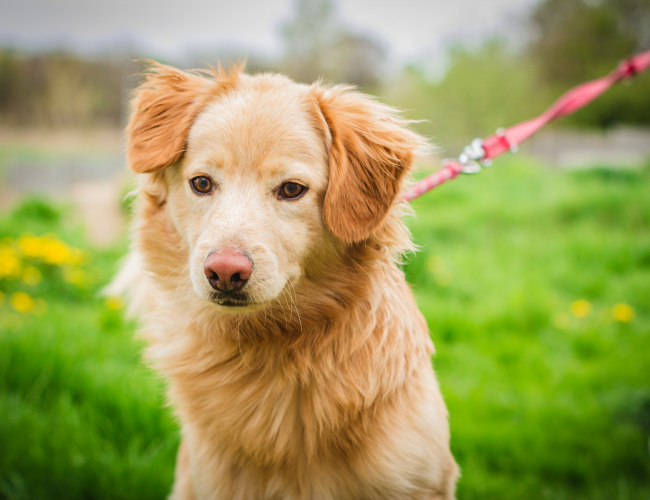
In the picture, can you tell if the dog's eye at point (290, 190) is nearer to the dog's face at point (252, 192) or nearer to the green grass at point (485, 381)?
the dog's face at point (252, 192)

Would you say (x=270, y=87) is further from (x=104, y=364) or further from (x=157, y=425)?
(x=104, y=364)

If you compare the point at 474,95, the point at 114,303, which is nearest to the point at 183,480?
the point at 114,303

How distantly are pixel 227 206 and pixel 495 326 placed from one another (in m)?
3.05

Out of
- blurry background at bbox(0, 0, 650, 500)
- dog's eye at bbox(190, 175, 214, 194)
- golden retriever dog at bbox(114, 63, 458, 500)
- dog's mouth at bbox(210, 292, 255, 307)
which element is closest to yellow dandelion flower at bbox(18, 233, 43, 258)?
blurry background at bbox(0, 0, 650, 500)

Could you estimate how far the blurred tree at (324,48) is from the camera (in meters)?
26.6

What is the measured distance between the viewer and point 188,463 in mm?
2141

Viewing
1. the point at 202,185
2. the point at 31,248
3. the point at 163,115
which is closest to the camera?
the point at 202,185

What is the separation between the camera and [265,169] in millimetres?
1787

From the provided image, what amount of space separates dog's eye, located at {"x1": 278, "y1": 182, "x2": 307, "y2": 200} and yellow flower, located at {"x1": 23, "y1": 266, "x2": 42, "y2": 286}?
3738 millimetres

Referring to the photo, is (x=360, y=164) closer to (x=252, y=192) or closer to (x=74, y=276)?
(x=252, y=192)

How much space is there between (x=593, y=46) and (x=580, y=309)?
25.5 meters

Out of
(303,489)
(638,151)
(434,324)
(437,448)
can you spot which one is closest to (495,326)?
(434,324)

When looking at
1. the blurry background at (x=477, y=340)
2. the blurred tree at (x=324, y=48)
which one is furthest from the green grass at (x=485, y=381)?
the blurred tree at (x=324, y=48)

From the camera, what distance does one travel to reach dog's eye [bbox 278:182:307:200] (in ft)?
6.00
